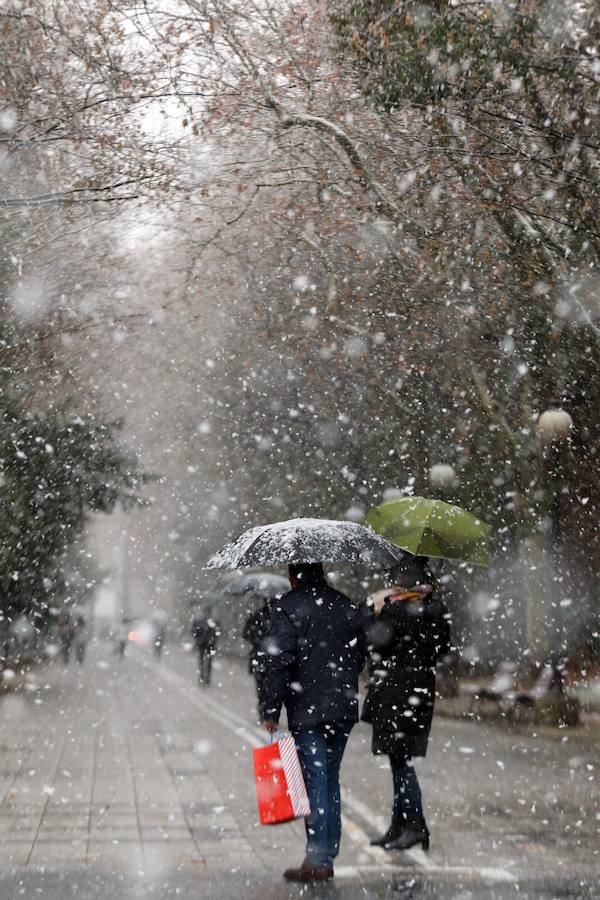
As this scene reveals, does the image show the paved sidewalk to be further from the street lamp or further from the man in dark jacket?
the street lamp

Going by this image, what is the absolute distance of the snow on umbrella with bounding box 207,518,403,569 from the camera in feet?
19.6

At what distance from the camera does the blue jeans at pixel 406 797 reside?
6.43 meters

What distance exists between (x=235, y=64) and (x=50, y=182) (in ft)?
11.8

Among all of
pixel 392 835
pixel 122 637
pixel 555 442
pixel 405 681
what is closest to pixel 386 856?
pixel 392 835

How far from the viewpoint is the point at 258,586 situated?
55.0 feet

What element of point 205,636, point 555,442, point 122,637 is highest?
point 555,442

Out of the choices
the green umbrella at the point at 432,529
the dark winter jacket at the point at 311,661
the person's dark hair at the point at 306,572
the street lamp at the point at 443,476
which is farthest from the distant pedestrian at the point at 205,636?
the dark winter jacket at the point at 311,661

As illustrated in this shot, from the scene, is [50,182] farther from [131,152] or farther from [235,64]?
[235,64]

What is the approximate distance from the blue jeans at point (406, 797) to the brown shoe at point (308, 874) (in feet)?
3.29

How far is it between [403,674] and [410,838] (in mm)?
991

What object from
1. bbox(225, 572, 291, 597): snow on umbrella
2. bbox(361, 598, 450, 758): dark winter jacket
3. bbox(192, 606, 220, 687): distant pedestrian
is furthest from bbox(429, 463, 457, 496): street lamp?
bbox(361, 598, 450, 758): dark winter jacket

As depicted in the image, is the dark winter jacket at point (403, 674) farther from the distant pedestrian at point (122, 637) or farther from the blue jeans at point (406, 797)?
the distant pedestrian at point (122, 637)

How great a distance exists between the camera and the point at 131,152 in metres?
13.4

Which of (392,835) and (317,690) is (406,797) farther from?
(317,690)
